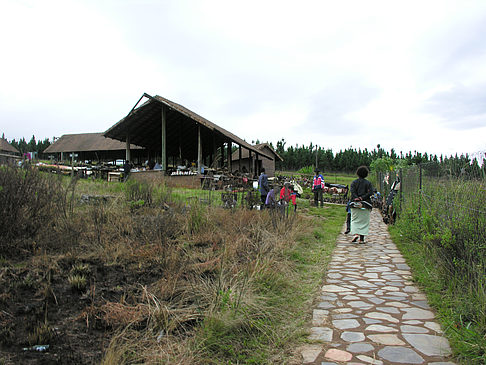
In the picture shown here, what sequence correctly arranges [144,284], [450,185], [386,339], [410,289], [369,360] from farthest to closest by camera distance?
[450,185] < [410,289] < [144,284] < [386,339] < [369,360]

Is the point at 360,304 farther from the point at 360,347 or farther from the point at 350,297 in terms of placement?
the point at 360,347

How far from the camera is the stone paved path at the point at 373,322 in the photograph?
2689mm

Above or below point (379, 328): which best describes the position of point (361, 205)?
above

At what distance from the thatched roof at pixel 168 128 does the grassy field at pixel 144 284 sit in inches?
438

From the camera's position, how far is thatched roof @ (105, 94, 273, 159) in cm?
1717

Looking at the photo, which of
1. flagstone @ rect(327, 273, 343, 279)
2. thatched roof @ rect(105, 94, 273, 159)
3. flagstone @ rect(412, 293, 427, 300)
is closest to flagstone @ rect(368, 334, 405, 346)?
flagstone @ rect(412, 293, 427, 300)

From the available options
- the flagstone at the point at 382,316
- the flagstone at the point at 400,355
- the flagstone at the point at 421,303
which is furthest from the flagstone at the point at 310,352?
the flagstone at the point at 421,303

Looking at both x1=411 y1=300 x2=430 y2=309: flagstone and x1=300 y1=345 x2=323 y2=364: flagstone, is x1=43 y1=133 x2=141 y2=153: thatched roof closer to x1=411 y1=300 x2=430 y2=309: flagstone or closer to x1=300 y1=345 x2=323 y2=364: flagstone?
x1=411 y1=300 x2=430 y2=309: flagstone

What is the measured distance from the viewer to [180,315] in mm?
3293

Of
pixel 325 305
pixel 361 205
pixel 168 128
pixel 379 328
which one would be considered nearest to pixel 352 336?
pixel 379 328

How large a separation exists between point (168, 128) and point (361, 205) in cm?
1688

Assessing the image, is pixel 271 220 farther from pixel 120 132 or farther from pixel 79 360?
pixel 120 132

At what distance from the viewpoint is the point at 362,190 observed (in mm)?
7742

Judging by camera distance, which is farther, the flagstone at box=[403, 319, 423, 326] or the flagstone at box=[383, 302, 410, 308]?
the flagstone at box=[383, 302, 410, 308]
